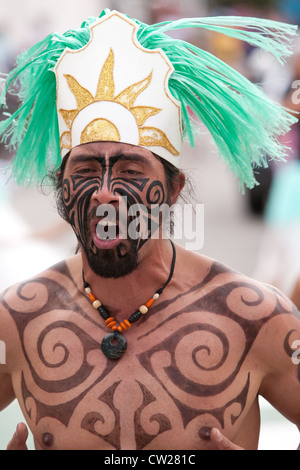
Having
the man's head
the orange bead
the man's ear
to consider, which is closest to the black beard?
the man's head

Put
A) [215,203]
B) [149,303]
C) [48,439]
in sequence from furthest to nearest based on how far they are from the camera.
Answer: [215,203] → [149,303] → [48,439]

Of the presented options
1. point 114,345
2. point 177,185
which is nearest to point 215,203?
point 177,185

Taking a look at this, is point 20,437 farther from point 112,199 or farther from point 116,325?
point 112,199

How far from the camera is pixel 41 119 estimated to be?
3145 mm

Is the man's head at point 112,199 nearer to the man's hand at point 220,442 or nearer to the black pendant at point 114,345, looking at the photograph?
the black pendant at point 114,345

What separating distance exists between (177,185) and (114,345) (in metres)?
0.57

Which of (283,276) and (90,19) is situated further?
(283,276)

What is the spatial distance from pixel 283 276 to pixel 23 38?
311 inches

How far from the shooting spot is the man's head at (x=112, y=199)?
9.16 ft

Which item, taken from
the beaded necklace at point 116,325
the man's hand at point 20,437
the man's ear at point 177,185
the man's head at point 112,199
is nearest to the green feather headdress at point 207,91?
the man's ear at point 177,185

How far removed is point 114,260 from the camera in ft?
9.32

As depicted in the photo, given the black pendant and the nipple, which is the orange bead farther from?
the nipple
